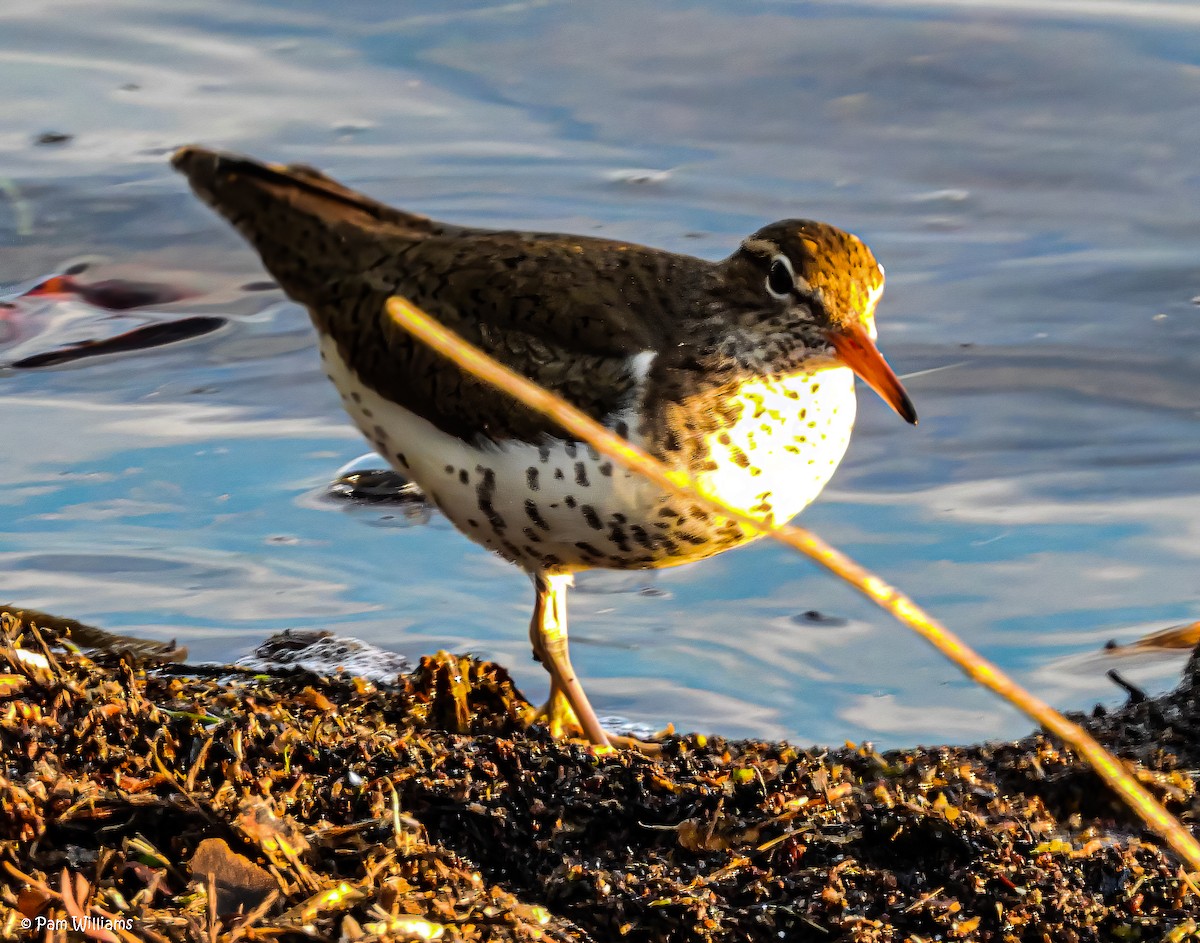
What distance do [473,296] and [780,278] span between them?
100 centimetres

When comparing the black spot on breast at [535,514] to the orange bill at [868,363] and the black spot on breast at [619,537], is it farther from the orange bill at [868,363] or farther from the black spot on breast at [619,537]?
the orange bill at [868,363]

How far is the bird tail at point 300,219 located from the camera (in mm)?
5531

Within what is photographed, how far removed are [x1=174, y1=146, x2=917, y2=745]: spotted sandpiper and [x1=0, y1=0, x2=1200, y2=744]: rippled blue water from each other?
3.34 feet

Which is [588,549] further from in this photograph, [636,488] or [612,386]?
[612,386]

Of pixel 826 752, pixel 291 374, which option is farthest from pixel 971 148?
pixel 826 752

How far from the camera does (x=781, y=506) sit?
14.7ft

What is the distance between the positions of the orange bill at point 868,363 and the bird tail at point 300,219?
1757mm

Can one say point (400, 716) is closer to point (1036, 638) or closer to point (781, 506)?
point (781, 506)

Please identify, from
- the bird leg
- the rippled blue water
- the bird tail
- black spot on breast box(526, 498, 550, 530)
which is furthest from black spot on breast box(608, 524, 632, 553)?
the bird tail

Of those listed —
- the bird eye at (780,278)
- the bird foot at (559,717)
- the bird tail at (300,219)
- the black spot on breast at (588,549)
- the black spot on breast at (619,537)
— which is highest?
the bird tail at (300,219)

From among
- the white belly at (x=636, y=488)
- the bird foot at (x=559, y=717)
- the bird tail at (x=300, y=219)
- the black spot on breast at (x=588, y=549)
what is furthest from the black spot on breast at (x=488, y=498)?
the bird tail at (x=300, y=219)

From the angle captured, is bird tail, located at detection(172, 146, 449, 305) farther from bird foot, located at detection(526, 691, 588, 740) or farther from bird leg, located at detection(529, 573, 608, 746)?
bird foot, located at detection(526, 691, 588, 740)

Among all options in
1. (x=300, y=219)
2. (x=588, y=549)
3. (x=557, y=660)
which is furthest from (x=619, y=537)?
(x=300, y=219)

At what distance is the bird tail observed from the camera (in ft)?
18.1
